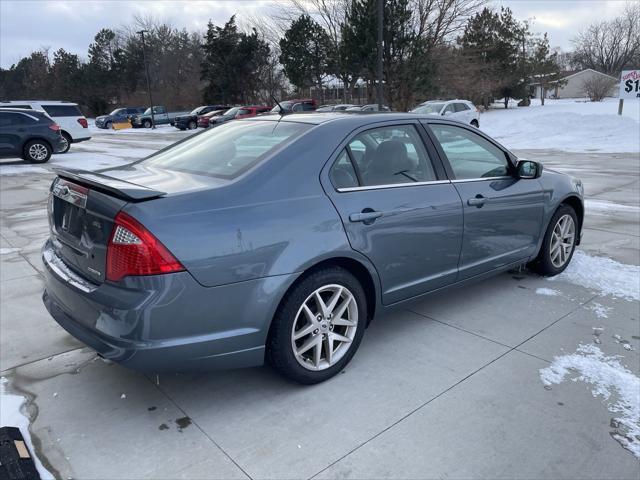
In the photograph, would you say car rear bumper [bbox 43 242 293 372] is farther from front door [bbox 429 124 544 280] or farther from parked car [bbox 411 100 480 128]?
parked car [bbox 411 100 480 128]

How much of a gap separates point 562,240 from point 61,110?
19.7 metres

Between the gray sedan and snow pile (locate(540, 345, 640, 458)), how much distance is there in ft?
2.95

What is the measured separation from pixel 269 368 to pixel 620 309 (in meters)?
2.86

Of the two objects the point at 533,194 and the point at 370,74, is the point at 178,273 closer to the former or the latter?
the point at 533,194

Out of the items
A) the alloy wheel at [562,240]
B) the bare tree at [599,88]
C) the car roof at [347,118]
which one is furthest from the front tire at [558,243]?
the bare tree at [599,88]

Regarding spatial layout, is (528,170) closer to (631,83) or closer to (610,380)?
(610,380)

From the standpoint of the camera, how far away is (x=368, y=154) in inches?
128

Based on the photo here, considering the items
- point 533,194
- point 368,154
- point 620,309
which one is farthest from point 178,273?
point 620,309

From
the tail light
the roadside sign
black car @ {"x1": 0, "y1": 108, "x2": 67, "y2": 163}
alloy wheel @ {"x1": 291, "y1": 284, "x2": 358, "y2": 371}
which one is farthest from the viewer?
the roadside sign

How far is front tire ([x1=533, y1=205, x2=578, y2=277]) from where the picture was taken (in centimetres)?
455

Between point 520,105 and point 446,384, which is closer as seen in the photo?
point 446,384

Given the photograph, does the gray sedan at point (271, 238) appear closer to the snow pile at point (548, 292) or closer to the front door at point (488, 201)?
the front door at point (488, 201)

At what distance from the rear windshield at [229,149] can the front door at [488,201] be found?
1.23 metres

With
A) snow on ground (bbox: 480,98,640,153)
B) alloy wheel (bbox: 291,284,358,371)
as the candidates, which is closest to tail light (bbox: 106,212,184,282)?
alloy wheel (bbox: 291,284,358,371)
